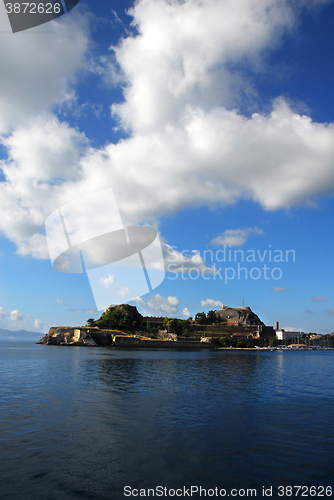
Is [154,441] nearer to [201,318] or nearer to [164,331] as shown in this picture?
[164,331]

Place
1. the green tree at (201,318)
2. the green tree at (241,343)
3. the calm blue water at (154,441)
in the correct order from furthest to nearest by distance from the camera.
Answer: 1. the green tree at (201,318)
2. the green tree at (241,343)
3. the calm blue water at (154,441)

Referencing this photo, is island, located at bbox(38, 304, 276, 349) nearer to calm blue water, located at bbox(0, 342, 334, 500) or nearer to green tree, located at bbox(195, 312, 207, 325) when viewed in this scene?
green tree, located at bbox(195, 312, 207, 325)

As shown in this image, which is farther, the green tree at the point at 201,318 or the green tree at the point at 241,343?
the green tree at the point at 201,318

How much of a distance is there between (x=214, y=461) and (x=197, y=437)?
2385 millimetres

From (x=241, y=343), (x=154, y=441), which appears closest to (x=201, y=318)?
(x=241, y=343)

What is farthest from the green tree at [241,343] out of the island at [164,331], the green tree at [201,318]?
the green tree at [201,318]

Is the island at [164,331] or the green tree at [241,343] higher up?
the island at [164,331]

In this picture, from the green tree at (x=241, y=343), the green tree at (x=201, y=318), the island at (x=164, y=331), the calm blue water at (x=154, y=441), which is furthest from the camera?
the green tree at (x=201, y=318)

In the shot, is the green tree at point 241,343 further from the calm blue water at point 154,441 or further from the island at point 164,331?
the calm blue water at point 154,441

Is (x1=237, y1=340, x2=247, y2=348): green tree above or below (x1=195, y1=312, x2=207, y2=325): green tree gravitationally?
below

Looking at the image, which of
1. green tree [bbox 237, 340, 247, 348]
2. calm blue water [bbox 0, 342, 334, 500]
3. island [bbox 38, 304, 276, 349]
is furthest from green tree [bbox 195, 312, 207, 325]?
calm blue water [bbox 0, 342, 334, 500]

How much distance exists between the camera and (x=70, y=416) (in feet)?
50.3

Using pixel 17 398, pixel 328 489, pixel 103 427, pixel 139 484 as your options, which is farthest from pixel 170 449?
pixel 17 398

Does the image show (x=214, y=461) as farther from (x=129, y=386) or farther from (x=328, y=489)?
(x=129, y=386)
